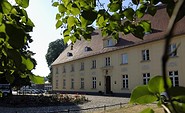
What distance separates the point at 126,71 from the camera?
105 ft

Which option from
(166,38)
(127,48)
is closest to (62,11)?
(166,38)

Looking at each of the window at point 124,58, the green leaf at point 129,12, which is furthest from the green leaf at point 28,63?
the window at point 124,58

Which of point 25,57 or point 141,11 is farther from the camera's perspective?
point 141,11

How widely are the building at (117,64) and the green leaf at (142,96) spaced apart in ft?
67.7

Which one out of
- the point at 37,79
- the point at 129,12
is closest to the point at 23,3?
the point at 37,79

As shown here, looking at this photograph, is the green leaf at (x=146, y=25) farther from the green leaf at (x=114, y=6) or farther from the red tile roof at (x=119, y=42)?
the red tile roof at (x=119, y=42)

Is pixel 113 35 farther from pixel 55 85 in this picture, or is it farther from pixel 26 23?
pixel 55 85

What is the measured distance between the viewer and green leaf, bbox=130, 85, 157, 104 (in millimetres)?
725

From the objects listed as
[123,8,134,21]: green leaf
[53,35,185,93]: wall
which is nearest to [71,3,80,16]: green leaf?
[123,8,134,21]: green leaf

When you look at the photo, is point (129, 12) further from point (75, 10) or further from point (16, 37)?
point (16, 37)

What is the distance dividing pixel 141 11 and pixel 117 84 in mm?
31692

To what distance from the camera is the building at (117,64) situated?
27062 millimetres

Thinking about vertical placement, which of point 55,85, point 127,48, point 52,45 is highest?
point 52,45

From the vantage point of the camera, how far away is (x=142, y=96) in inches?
28.9
